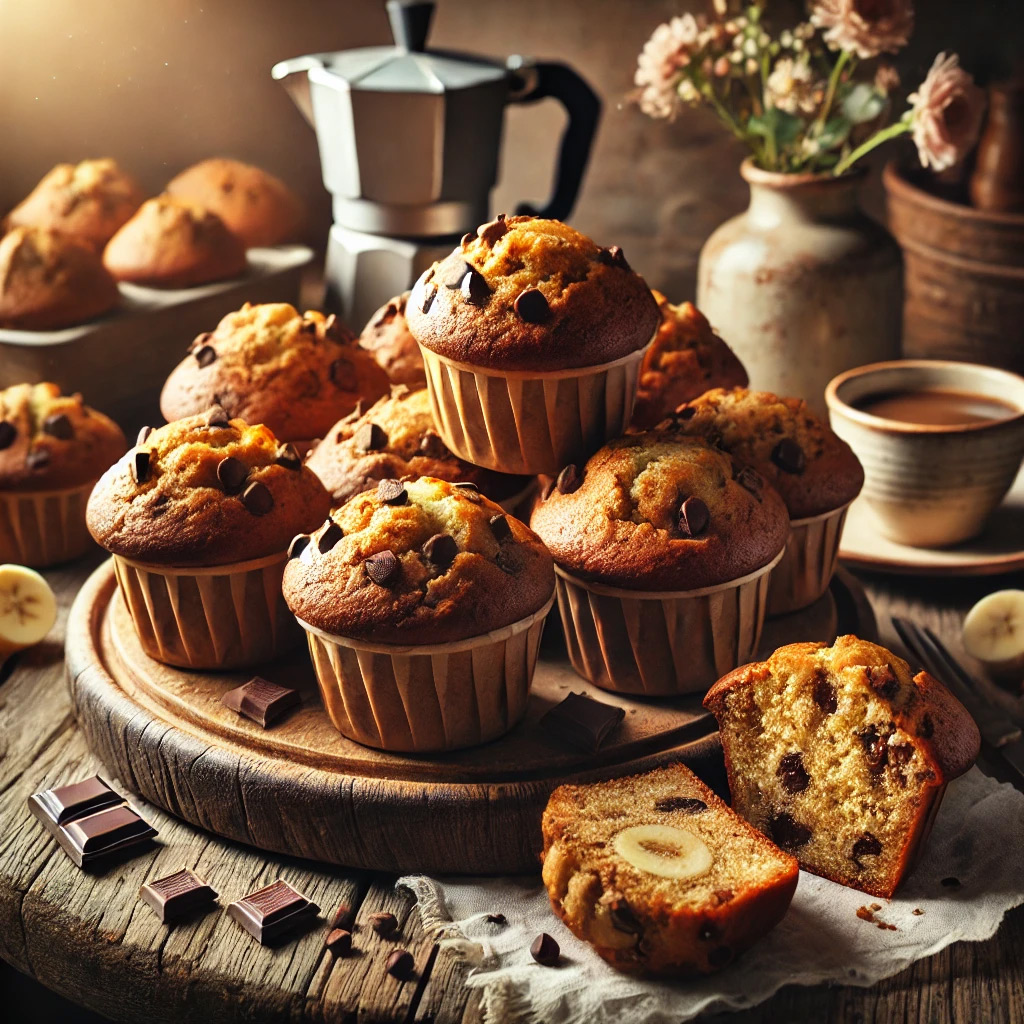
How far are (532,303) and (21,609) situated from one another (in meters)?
1.39

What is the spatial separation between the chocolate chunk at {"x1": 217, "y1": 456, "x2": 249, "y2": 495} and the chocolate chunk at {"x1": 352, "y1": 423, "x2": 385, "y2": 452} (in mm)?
264

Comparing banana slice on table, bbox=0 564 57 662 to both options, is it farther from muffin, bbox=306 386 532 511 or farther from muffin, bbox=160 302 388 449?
muffin, bbox=306 386 532 511

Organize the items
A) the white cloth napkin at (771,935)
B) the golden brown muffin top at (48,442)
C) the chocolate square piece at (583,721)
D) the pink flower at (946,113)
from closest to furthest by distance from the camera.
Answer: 1. the white cloth napkin at (771,935)
2. the chocolate square piece at (583,721)
3. the golden brown muffin top at (48,442)
4. the pink flower at (946,113)

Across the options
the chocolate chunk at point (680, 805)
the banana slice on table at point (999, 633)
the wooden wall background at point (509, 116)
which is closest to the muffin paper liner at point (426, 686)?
the chocolate chunk at point (680, 805)

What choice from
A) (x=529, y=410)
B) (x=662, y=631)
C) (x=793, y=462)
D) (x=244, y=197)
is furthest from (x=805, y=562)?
(x=244, y=197)

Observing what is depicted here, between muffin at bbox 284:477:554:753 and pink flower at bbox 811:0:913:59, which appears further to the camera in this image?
pink flower at bbox 811:0:913:59

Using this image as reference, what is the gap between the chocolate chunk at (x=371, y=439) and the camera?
8.05 ft

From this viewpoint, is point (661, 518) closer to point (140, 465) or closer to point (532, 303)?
point (532, 303)

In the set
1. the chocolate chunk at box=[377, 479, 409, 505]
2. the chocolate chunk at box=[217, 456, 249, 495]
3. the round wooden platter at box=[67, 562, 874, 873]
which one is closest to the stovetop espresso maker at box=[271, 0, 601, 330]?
the chocolate chunk at box=[217, 456, 249, 495]

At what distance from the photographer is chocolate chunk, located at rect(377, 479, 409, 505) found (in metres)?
2.15

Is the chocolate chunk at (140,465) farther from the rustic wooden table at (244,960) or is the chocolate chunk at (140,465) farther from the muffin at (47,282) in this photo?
the muffin at (47,282)

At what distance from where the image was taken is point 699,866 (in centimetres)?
188

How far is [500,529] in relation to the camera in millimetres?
2141

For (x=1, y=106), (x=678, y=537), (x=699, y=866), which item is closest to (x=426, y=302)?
(x=678, y=537)
